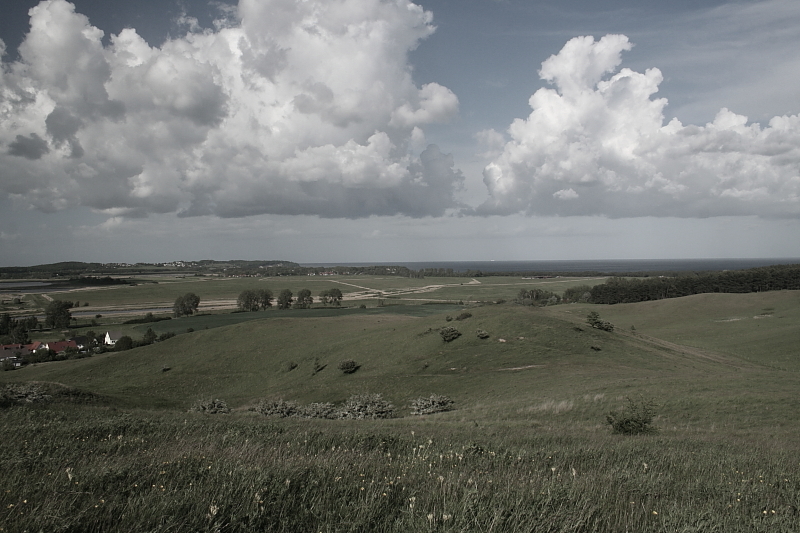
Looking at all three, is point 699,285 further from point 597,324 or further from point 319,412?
point 319,412

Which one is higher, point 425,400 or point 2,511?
point 2,511

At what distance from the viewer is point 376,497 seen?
4.73m

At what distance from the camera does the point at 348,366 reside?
152ft

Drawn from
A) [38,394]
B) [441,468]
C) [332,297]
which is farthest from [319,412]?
[332,297]

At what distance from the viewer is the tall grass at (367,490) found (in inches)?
161

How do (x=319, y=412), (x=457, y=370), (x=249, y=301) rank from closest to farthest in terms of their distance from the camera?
(x=319, y=412) → (x=457, y=370) → (x=249, y=301)

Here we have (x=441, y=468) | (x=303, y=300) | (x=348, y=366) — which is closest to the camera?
(x=441, y=468)

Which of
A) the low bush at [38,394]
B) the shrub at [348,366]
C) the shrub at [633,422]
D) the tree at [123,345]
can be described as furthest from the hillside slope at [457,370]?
the tree at [123,345]

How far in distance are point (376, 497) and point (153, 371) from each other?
67.0 m

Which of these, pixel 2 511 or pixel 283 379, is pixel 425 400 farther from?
pixel 283 379

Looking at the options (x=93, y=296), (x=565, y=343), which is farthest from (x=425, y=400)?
(x=93, y=296)

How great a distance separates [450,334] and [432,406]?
21152 millimetres

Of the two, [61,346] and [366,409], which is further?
[61,346]

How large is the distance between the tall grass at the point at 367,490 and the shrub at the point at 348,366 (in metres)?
38.8
